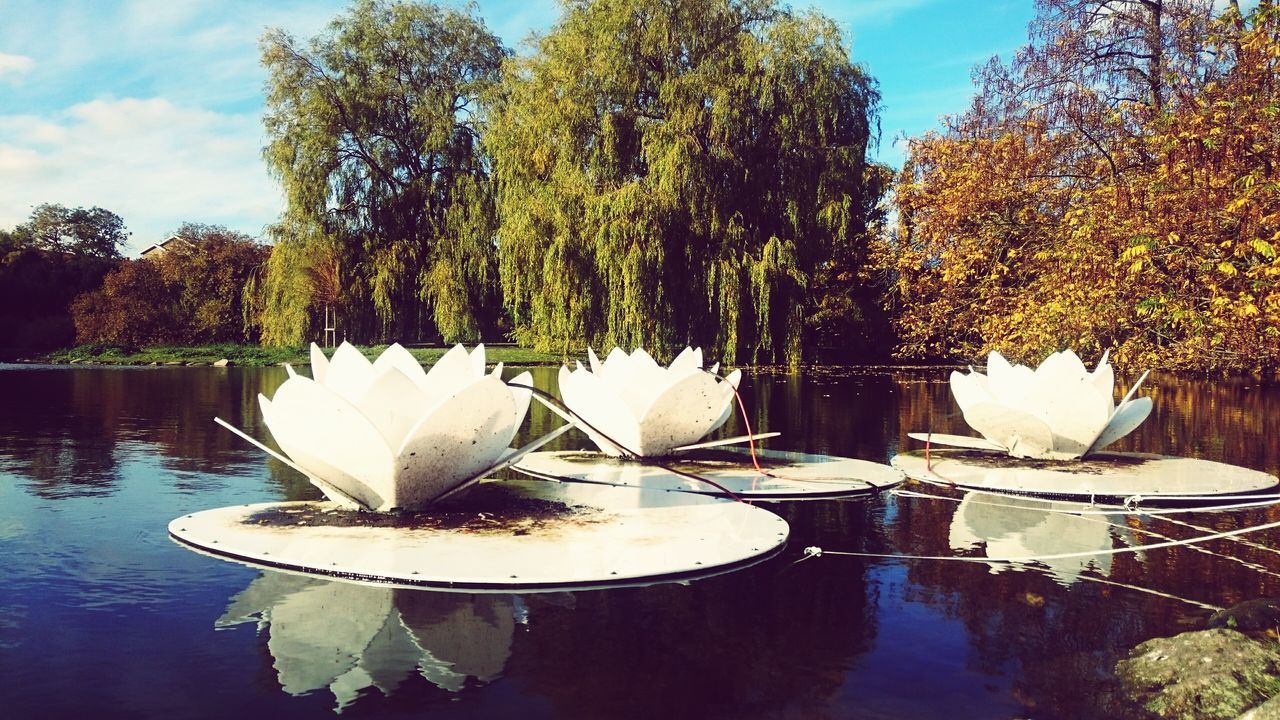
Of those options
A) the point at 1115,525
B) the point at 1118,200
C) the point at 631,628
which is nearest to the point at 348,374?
the point at 631,628

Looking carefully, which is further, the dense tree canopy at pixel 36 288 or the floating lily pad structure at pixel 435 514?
the dense tree canopy at pixel 36 288

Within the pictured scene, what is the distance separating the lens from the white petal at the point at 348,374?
525cm

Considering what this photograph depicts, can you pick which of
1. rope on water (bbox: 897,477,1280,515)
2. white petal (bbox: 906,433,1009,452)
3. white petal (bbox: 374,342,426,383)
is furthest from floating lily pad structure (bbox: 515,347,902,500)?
white petal (bbox: 374,342,426,383)

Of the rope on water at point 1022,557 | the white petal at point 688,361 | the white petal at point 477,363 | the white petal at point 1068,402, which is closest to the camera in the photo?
the rope on water at point 1022,557

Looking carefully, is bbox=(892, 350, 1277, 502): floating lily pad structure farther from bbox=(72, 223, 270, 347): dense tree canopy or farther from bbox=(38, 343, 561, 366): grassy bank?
bbox=(72, 223, 270, 347): dense tree canopy

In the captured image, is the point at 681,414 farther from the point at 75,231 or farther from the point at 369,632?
the point at 75,231

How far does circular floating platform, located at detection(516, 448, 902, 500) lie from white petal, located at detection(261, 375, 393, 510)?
210 cm

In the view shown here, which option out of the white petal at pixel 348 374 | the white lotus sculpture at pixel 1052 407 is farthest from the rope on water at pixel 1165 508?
the white petal at pixel 348 374

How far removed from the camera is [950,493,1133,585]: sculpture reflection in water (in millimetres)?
4754

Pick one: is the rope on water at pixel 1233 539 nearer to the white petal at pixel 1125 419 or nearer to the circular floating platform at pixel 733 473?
the circular floating platform at pixel 733 473

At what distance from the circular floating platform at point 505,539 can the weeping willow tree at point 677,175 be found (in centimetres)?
1588

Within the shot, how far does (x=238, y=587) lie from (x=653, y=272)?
58.7 ft

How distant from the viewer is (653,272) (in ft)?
71.2

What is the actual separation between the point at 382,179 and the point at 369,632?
2642cm
